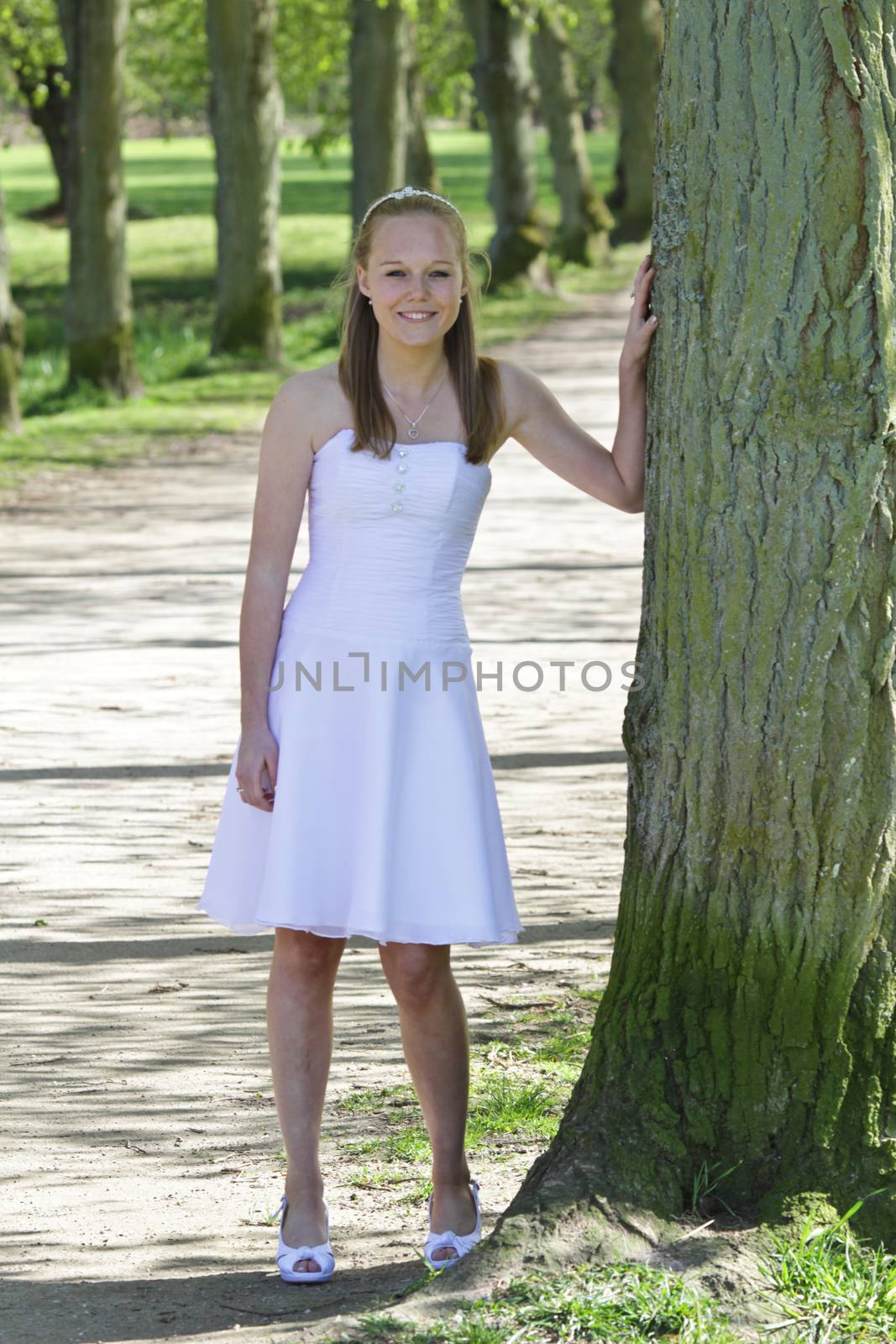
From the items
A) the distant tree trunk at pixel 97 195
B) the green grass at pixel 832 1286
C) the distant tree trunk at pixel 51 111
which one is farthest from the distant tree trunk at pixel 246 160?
the green grass at pixel 832 1286

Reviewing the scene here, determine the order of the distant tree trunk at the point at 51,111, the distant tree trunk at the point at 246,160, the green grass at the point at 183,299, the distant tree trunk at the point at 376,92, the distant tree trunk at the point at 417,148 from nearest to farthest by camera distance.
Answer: the green grass at the point at 183,299 < the distant tree trunk at the point at 246,160 < the distant tree trunk at the point at 376,92 < the distant tree trunk at the point at 417,148 < the distant tree trunk at the point at 51,111

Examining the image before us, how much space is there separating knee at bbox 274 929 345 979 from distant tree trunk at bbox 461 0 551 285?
2529 cm

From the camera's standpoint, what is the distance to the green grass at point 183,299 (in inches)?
717

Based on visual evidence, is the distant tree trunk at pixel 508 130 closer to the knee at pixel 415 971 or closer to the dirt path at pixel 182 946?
the dirt path at pixel 182 946

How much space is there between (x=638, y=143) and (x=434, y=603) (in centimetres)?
3385

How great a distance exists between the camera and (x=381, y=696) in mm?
3855

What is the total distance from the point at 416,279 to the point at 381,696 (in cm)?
87

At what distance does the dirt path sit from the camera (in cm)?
400

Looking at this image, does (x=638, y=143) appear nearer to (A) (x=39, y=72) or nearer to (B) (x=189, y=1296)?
(A) (x=39, y=72)

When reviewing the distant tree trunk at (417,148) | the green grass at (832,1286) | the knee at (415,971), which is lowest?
the green grass at (832,1286)

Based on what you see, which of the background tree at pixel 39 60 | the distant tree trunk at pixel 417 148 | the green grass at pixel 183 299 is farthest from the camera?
the background tree at pixel 39 60

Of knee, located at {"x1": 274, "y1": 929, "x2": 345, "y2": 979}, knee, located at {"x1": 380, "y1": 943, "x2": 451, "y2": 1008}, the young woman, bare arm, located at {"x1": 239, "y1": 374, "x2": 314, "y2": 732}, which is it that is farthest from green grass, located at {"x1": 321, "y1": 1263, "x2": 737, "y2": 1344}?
bare arm, located at {"x1": 239, "y1": 374, "x2": 314, "y2": 732}

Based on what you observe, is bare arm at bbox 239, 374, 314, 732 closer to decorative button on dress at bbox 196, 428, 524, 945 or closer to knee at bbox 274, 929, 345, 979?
decorative button on dress at bbox 196, 428, 524, 945

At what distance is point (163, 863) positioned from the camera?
684cm
